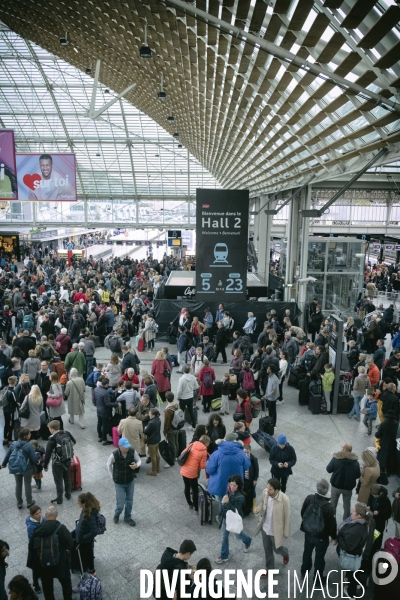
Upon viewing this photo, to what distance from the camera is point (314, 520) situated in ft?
17.5

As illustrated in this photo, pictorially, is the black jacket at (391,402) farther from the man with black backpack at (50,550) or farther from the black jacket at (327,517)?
the man with black backpack at (50,550)

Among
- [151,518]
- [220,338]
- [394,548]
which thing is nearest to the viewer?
[394,548]

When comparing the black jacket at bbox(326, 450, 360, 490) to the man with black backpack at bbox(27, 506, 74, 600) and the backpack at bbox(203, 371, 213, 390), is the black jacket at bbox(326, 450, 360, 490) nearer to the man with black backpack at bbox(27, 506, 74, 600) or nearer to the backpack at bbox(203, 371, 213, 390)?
the man with black backpack at bbox(27, 506, 74, 600)

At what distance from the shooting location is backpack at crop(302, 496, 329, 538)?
5.29m

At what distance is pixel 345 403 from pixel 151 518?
5.52m

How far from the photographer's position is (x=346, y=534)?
5.14 metres

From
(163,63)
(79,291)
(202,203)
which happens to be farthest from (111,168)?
(163,63)

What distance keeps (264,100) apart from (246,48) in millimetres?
1801

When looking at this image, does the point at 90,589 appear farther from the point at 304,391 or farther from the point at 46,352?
the point at 304,391

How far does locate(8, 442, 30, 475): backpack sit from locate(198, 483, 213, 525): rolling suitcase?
235cm

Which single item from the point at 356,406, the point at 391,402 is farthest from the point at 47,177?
the point at 391,402

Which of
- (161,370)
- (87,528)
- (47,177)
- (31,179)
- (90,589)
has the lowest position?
(90,589)

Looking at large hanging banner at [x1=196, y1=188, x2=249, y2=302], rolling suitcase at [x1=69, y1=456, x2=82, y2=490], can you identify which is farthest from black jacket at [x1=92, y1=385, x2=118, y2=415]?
large hanging banner at [x1=196, y1=188, x2=249, y2=302]

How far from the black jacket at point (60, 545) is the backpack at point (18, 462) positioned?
1.73 meters
